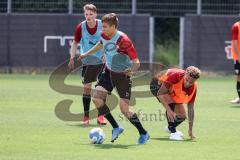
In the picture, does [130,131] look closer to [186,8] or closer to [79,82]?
[79,82]

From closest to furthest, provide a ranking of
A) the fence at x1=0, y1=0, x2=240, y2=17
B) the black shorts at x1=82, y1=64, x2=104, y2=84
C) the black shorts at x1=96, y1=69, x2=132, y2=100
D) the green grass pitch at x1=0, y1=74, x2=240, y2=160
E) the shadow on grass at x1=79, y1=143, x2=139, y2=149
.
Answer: the green grass pitch at x1=0, y1=74, x2=240, y2=160 < the shadow on grass at x1=79, y1=143, x2=139, y2=149 < the black shorts at x1=96, y1=69, x2=132, y2=100 < the black shorts at x1=82, y1=64, x2=104, y2=84 < the fence at x1=0, y1=0, x2=240, y2=17

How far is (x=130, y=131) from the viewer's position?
1264 cm

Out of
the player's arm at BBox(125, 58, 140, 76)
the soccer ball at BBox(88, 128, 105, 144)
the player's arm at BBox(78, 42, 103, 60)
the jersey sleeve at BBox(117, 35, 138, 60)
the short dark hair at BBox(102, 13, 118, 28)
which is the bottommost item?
the soccer ball at BBox(88, 128, 105, 144)

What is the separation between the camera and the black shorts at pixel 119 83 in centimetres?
1132

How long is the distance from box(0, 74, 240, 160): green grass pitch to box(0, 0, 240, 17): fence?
9128mm

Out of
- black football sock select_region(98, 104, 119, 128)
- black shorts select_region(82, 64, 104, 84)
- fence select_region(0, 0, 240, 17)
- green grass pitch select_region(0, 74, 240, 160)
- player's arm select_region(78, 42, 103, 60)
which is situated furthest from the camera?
fence select_region(0, 0, 240, 17)

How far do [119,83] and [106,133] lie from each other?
1280 millimetres

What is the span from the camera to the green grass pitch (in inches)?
397

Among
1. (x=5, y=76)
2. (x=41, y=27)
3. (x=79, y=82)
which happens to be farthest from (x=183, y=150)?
(x=41, y=27)

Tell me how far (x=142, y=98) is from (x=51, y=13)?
10.2 m

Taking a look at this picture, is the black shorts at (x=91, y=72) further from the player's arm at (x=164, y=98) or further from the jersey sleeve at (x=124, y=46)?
the jersey sleeve at (x=124, y=46)

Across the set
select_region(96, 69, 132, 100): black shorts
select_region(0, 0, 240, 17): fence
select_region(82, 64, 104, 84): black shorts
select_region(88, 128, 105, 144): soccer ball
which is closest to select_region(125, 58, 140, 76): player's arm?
select_region(96, 69, 132, 100): black shorts

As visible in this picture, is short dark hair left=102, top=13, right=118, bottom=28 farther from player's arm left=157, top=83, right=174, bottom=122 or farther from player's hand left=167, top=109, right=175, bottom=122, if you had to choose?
player's hand left=167, top=109, right=175, bottom=122

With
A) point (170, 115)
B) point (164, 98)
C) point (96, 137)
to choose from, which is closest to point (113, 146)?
point (96, 137)
